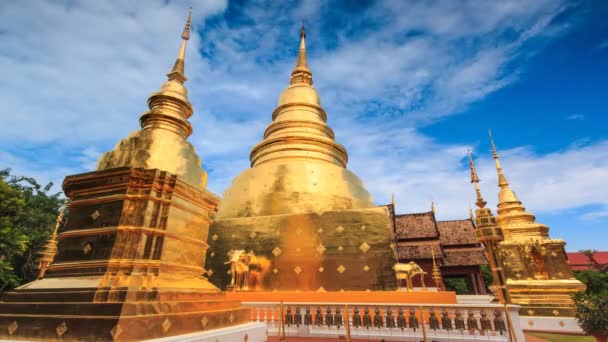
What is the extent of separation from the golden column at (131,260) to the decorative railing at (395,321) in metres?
Answer: 1.87

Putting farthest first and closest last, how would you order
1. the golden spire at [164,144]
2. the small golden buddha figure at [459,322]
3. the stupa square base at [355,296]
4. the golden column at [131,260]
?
the stupa square base at [355,296], the small golden buddha figure at [459,322], the golden spire at [164,144], the golden column at [131,260]

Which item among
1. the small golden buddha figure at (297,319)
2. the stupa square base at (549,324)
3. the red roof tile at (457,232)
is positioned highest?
the red roof tile at (457,232)

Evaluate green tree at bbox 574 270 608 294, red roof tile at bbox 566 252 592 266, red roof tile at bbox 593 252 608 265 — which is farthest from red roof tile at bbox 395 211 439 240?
red roof tile at bbox 593 252 608 265

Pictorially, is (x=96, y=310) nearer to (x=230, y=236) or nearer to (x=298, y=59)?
(x=230, y=236)

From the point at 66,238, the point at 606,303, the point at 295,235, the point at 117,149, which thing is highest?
the point at 117,149

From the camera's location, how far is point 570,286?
1030 cm

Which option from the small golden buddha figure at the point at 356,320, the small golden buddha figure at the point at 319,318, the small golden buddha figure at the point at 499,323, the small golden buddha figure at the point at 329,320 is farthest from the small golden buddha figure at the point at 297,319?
the small golden buddha figure at the point at 499,323

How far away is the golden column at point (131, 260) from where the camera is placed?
2.90m

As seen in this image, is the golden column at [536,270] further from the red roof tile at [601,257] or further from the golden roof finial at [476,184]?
→ the red roof tile at [601,257]

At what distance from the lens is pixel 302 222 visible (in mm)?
8477

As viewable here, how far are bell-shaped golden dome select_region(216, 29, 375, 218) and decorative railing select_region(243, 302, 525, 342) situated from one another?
3498 mm

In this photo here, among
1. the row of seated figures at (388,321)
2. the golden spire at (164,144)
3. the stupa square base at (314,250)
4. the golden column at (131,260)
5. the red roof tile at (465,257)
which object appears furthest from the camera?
the red roof tile at (465,257)

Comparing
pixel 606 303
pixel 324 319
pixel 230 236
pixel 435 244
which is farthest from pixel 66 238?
pixel 435 244

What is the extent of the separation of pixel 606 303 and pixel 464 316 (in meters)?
2.30
